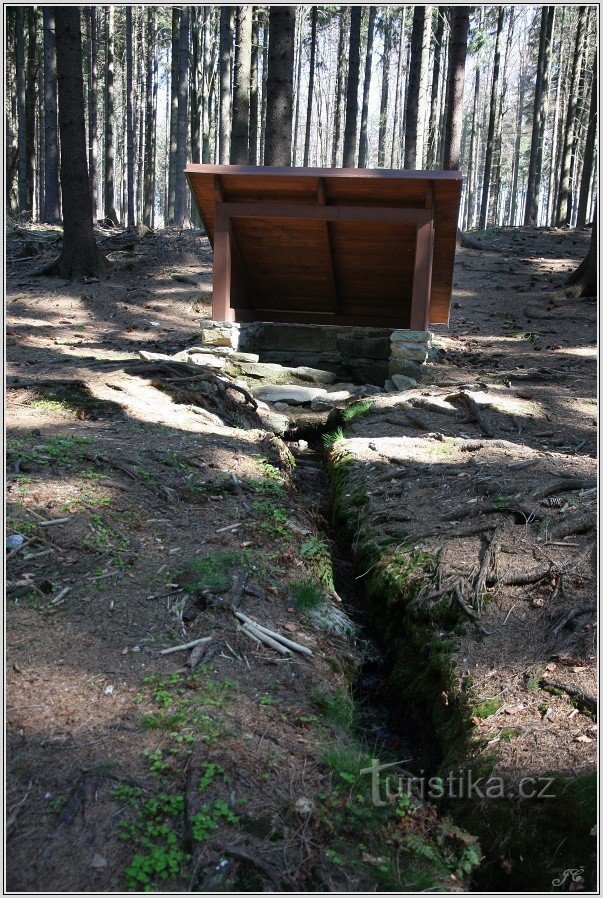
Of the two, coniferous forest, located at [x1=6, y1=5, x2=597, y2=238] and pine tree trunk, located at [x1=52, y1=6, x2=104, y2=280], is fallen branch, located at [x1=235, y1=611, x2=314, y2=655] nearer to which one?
coniferous forest, located at [x1=6, y1=5, x2=597, y2=238]

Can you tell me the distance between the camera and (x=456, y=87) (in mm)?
14930

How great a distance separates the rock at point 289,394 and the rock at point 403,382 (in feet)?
3.34

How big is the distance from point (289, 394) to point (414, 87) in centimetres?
1225

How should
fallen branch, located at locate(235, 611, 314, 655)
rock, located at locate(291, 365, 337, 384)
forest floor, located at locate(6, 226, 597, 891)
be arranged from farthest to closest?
rock, located at locate(291, 365, 337, 384) < fallen branch, located at locate(235, 611, 314, 655) < forest floor, located at locate(6, 226, 597, 891)

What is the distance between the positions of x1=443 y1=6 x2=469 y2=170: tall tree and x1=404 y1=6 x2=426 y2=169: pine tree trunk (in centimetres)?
223

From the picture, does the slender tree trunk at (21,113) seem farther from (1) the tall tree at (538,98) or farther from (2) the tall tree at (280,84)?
(1) the tall tree at (538,98)

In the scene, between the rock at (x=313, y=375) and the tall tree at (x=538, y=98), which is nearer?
the rock at (x=313, y=375)

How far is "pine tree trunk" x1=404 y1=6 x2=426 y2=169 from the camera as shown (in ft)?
55.9

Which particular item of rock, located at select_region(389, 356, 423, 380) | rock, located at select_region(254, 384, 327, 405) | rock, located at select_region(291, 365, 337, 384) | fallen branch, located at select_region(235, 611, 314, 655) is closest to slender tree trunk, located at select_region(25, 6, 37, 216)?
rock, located at select_region(291, 365, 337, 384)

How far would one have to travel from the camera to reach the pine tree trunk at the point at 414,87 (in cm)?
1705

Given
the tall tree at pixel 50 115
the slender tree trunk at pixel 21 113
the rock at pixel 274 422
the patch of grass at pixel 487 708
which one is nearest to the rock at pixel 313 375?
the rock at pixel 274 422

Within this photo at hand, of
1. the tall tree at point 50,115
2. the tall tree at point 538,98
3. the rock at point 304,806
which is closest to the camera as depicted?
the rock at point 304,806

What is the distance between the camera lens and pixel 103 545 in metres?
4.13

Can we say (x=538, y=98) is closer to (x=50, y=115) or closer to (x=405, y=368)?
(x=50, y=115)
